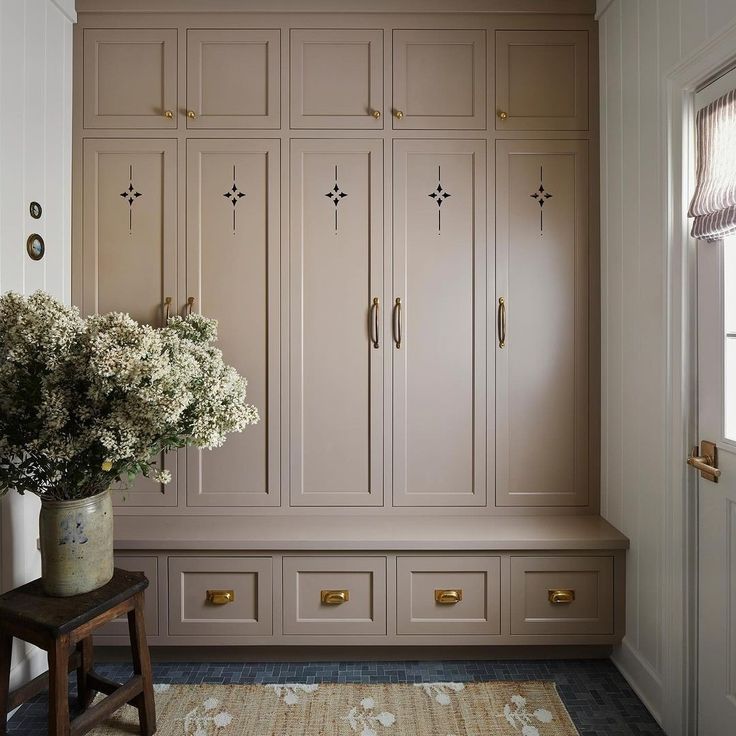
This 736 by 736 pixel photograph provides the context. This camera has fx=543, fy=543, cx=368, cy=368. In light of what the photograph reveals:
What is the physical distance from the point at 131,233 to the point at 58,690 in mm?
1777

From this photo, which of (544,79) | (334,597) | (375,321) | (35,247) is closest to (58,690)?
(334,597)

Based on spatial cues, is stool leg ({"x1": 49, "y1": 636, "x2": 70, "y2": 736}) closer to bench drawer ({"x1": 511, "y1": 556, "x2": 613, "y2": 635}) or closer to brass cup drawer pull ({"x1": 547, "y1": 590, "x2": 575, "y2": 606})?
bench drawer ({"x1": 511, "y1": 556, "x2": 613, "y2": 635})

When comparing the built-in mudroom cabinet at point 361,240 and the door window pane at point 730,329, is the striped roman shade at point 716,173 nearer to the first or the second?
the door window pane at point 730,329

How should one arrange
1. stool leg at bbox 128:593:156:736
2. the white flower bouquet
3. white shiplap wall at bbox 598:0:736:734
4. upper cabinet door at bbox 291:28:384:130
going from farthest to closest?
upper cabinet door at bbox 291:28:384:130 → white shiplap wall at bbox 598:0:736:734 → stool leg at bbox 128:593:156:736 → the white flower bouquet

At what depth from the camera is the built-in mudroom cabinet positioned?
7.95 ft

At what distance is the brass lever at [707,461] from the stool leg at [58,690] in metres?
1.98

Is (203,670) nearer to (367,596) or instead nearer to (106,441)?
(367,596)

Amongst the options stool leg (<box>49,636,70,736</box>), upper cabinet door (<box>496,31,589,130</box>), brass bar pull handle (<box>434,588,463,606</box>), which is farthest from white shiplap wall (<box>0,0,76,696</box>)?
upper cabinet door (<box>496,31,589,130</box>)

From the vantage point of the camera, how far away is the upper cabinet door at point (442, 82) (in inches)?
95.4

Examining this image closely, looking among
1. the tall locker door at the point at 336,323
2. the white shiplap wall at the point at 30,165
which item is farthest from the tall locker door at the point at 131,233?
the tall locker door at the point at 336,323

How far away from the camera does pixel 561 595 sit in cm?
221

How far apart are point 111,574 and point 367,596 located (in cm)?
98

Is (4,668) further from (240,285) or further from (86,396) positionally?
(240,285)

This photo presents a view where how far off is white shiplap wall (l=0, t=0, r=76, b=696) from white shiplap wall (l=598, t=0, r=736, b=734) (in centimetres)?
234
